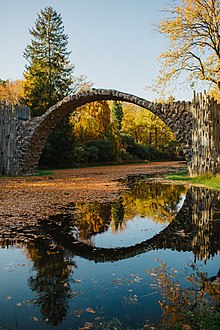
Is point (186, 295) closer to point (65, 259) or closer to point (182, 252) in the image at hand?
point (182, 252)

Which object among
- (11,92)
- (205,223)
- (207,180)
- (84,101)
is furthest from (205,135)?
(11,92)

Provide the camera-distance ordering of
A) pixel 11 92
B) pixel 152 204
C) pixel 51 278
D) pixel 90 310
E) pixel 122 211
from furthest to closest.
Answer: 1. pixel 11 92
2. pixel 152 204
3. pixel 122 211
4. pixel 51 278
5. pixel 90 310

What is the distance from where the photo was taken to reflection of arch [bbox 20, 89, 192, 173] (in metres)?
12.1

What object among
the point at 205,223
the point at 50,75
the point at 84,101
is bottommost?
the point at 205,223

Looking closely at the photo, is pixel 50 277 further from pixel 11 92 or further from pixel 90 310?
pixel 11 92

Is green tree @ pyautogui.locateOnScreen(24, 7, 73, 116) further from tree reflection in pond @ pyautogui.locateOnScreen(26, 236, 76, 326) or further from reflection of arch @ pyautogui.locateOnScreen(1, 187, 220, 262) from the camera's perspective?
tree reflection in pond @ pyautogui.locateOnScreen(26, 236, 76, 326)

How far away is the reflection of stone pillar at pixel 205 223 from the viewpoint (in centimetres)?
354

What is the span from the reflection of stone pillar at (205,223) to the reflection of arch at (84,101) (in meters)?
4.73

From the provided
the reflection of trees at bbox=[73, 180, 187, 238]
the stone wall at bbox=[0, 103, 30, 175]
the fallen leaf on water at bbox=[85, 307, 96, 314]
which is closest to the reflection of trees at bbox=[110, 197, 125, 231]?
the reflection of trees at bbox=[73, 180, 187, 238]

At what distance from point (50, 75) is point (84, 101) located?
27.1 feet

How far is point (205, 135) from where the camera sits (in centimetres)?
1080

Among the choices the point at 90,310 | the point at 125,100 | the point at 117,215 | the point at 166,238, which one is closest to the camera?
the point at 90,310

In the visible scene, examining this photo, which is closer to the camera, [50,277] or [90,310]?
[90,310]

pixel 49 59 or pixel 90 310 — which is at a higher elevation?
pixel 49 59
